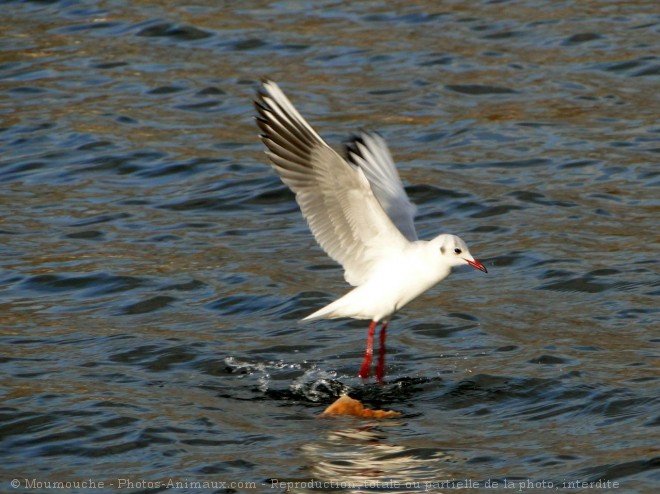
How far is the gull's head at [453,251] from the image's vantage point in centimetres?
873

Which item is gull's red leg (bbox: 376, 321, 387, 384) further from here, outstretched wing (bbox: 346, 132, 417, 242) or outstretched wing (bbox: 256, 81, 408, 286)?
outstretched wing (bbox: 346, 132, 417, 242)

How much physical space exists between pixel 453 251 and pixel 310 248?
287 centimetres

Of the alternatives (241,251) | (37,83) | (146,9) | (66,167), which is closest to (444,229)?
(241,251)

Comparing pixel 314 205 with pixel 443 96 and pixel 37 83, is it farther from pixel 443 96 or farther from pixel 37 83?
pixel 37 83

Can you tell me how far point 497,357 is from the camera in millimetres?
9078

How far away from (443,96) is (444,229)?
3.38m

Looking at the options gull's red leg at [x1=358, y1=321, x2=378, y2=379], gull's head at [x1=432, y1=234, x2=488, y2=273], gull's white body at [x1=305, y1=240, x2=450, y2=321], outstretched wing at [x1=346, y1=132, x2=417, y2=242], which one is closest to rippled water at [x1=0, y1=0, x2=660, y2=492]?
gull's red leg at [x1=358, y1=321, x2=378, y2=379]

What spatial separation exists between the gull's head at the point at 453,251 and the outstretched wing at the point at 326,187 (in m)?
0.26

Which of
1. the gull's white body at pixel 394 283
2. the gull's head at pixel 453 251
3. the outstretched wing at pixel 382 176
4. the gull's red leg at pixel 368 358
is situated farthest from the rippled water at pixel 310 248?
the outstretched wing at pixel 382 176

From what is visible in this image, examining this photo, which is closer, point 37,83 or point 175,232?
point 175,232

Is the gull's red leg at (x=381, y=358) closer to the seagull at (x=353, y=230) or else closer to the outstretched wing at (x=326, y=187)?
the seagull at (x=353, y=230)

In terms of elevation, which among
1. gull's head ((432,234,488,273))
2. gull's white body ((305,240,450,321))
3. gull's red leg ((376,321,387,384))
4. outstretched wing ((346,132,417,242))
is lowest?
gull's red leg ((376,321,387,384))

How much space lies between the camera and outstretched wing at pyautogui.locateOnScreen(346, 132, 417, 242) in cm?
969

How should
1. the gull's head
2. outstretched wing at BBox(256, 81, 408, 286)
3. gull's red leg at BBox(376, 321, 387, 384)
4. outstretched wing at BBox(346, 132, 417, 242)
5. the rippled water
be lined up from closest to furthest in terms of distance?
1. the rippled water
2. outstretched wing at BBox(256, 81, 408, 286)
3. the gull's head
4. gull's red leg at BBox(376, 321, 387, 384)
5. outstretched wing at BBox(346, 132, 417, 242)
